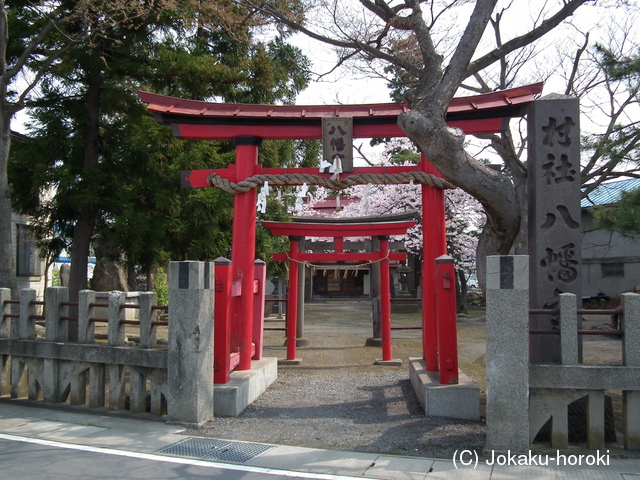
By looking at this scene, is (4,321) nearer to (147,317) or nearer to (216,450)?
(147,317)

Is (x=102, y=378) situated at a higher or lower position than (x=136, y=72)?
lower

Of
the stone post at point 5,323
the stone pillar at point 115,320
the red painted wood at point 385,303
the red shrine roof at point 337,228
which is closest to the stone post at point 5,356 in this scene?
the stone post at point 5,323

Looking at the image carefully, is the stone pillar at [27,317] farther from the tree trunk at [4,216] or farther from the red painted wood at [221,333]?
the red painted wood at [221,333]

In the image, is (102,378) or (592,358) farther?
(592,358)

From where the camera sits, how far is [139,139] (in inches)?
458

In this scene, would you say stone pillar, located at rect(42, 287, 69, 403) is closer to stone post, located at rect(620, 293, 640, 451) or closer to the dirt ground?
the dirt ground

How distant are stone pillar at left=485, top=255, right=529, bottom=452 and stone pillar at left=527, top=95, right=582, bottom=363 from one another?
0.93 m

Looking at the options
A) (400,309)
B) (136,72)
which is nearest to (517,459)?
(136,72)

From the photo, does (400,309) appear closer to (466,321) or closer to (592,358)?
(466,321)

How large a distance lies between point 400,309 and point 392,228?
16.0 metres

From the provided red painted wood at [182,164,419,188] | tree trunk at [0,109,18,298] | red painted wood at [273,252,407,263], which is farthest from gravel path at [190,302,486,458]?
tree trunk at [0,109,18,298]

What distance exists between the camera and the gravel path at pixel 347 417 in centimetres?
588

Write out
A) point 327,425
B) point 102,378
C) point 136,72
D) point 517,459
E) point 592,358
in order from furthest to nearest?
point 136,72
point 592,358
point 102,378
point 327,425
point 517,459

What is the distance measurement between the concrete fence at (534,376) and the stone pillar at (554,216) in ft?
1.94
